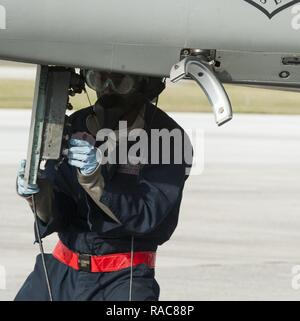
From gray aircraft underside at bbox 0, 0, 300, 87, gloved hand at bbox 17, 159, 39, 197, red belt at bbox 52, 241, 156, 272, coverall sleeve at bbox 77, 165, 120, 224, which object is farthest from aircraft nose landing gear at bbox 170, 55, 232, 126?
red belt at bbox 52, 241, 156, 272

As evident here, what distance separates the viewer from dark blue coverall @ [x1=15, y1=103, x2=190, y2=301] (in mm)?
4621

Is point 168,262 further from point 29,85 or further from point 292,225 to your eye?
point 29,85

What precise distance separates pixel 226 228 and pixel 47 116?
19.1 ft

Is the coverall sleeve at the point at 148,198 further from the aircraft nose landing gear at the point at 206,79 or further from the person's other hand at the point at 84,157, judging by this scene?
the aircraft nose landing gear at the point at 206,79

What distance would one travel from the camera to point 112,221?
15.4ft

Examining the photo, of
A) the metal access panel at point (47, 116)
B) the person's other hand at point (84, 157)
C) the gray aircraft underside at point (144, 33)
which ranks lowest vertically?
the person's other hand at point (84, 157)

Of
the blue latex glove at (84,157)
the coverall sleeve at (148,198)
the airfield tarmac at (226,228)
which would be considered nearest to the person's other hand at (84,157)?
the blue latex glove at (84,157)

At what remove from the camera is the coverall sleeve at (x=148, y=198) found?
14.9ft

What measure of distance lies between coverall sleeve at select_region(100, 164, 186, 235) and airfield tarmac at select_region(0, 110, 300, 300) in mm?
2911

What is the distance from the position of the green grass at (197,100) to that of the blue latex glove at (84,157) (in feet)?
54.8

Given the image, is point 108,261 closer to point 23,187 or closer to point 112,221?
point 112,221

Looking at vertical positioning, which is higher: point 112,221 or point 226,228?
point 226,228

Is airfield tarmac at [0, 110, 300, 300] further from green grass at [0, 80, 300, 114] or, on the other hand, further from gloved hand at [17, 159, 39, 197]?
green grass at [0, 80, 300, 114]

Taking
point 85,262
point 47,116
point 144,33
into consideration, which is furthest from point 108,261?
point 144,33
